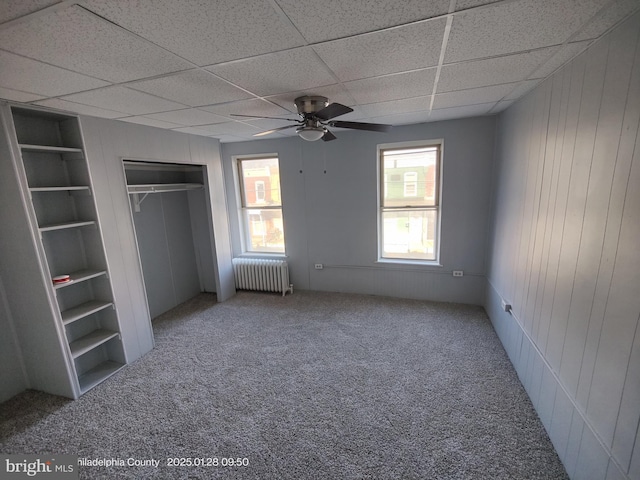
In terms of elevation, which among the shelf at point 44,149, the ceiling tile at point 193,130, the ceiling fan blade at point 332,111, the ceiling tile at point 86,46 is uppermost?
the ceiling tile at point 193,130

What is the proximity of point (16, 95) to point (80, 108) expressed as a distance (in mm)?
411

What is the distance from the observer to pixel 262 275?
14.9 feet

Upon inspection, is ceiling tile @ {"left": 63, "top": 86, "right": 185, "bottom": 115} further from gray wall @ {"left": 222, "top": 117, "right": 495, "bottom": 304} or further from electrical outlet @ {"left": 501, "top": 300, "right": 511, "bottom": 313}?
electrical outlet @ {"left": 501, "top": 300, "right": 511, "bottom": 313}

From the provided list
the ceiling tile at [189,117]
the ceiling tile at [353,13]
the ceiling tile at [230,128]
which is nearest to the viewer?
the ceiling tile at [353,13]

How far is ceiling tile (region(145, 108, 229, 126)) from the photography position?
264 centimetres

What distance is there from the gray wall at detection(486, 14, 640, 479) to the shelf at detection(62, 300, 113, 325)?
3.81 meters

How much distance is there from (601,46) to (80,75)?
3.05 m

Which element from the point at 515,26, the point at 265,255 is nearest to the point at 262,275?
the point at 265,255

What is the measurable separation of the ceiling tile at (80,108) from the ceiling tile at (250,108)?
0.86m

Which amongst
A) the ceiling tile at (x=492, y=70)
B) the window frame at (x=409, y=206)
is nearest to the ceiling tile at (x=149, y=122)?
the window frame at (x=409, y=206)

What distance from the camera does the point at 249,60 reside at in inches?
63.0

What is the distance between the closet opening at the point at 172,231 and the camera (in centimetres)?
370

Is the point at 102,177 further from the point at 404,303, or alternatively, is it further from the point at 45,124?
the point at 404,303

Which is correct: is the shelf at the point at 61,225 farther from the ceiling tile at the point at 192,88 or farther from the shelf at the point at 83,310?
the ceiling tile at the point at 192,88
